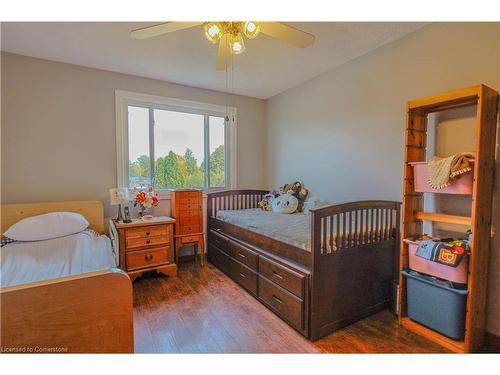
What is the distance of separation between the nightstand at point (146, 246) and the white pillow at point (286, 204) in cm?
128

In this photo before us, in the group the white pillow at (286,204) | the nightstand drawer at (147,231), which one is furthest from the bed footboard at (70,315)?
the white pillow at (286,204)

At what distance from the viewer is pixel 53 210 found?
2.58 m

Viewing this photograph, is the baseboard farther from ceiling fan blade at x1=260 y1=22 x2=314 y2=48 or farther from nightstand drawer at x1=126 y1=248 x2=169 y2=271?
nightstand drawer at x1=126 y1=248 x2=169 y2=271

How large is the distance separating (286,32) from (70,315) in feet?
6.32

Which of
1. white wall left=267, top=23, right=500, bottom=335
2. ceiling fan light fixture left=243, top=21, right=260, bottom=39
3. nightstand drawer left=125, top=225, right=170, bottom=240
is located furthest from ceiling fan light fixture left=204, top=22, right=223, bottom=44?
nightstand drawer left=125, top=225, right=170, bottom=240

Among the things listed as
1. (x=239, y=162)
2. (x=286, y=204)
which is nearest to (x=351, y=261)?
(x=286, y=204)

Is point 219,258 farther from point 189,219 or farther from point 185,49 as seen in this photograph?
point 185,49

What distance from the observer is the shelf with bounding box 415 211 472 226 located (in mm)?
1617

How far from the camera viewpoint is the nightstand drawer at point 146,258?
2.63 m

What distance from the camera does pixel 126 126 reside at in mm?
3029

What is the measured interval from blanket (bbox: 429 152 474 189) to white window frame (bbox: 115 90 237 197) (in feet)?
8.60
